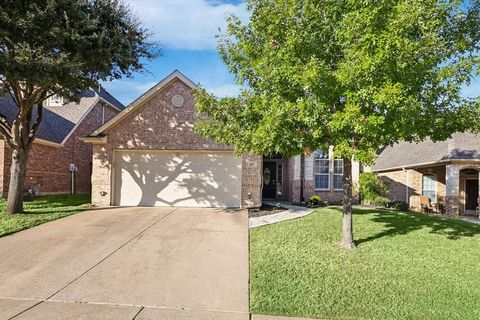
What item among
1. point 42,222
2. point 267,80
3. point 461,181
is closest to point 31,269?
point 42,222

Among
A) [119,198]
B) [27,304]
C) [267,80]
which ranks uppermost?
[267,80]

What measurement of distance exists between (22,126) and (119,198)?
15.1 feet

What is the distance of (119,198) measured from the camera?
49.2ft

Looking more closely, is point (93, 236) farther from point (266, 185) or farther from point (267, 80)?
point (266, 185)

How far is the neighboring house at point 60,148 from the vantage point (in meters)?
17.5

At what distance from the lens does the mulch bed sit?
13.3 meters

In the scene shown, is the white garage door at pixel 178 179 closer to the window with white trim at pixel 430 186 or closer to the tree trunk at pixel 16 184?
the tree trunk at pixel 16 184

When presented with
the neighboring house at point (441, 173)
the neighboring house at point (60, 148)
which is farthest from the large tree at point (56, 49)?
the neighboring house at point (441, 173)

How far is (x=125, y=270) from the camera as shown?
277 inches

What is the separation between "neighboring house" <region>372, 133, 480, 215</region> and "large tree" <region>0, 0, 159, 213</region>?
11.6 m

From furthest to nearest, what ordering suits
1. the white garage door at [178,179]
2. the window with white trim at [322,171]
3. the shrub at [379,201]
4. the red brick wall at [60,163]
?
1. the window with white trim at [322,171]
2. the shrub at [379,201]
3. the red brick wall at [60,163]
4. the white garage door at [178,179]

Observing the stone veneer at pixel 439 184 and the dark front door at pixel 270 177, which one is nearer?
the stone veneer at pixel 439 184

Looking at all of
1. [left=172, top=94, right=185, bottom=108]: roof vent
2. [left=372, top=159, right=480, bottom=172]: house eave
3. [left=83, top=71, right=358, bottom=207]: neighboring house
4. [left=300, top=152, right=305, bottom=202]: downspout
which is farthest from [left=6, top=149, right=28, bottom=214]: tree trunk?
[left=372, top=159, right=480, bottom=172]: house eave

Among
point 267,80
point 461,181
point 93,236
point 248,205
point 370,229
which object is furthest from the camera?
point 461,181
